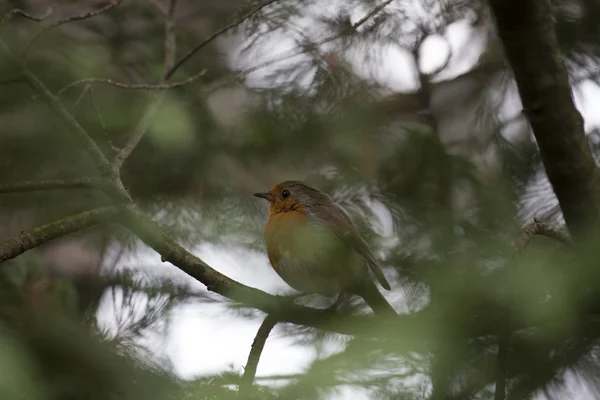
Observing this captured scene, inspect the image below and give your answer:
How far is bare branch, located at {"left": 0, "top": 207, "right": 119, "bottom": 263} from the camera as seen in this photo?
5.91ft

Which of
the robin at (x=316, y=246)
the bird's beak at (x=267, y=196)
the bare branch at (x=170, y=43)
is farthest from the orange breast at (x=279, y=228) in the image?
the bare branch at (x=170, y=43)

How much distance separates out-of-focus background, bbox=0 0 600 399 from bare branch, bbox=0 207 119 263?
15 cm

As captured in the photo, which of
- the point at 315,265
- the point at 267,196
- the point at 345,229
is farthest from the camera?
the point at 267,196

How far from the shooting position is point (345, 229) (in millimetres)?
2645

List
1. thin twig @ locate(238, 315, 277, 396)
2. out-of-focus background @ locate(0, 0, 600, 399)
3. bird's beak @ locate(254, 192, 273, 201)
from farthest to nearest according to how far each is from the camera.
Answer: bird's beak @ locate(254, 192, 273, 201) < thin twig @ locate(238, 315, 277, 396) < out-of-focus background @ locate(0, 0, 600, 399)

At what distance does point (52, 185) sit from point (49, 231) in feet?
0.63

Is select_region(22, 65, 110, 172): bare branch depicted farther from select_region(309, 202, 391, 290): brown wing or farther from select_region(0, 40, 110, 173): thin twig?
select_region(309, 202, 391, 290): brown wing

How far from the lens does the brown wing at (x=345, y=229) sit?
2313mm

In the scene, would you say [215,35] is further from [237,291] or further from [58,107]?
[237,291]

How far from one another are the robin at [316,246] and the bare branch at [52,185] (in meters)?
0.62

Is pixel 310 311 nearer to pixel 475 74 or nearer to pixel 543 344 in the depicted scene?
pixel 543 344

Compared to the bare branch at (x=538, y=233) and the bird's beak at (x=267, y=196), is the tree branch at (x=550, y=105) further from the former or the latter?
the bird's beak at (x=267, y=196)

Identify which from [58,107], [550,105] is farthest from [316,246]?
[58,107]

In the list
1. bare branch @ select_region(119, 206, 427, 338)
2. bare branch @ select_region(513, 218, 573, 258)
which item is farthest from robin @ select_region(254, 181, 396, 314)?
bare branch @ select_region(513, 218, 573, 258)
